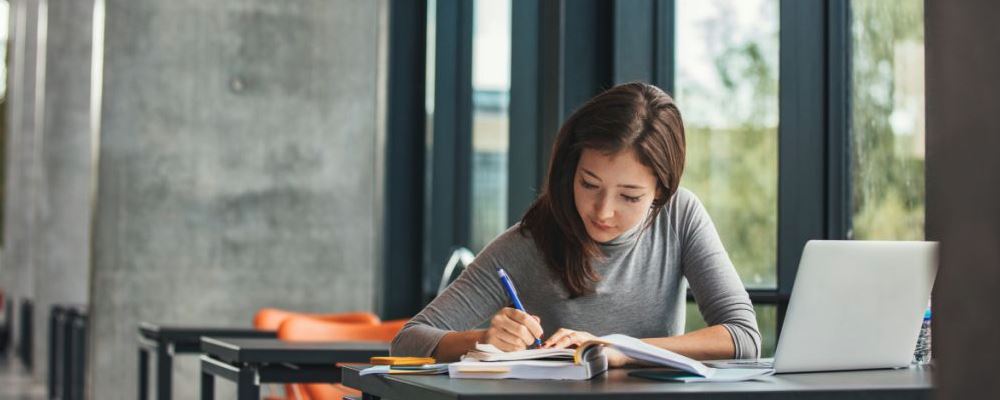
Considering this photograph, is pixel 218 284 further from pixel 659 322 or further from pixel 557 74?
pixel 659 322

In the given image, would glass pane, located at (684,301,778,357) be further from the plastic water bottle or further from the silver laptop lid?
the silver laptop lid

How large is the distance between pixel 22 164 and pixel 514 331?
13.2 m

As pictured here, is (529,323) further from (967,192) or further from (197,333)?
(197,333)

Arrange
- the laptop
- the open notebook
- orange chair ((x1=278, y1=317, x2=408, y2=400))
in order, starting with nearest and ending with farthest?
the open notebook < the laptop < orange chair ((x1=278, y1=317, x2=408, y2=400))

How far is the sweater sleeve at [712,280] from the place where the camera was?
2.26 metres

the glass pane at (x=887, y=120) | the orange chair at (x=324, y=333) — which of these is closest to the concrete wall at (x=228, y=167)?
the orange chair at (x=324, y=333)

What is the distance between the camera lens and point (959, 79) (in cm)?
75

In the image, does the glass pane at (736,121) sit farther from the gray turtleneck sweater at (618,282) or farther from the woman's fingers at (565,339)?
the woman's fingers at (565,339)

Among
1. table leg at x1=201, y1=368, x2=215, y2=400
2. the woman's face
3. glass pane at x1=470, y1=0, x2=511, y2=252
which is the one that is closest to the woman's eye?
the woman's face

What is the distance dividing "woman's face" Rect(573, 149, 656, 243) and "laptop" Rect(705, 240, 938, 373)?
1.48 ft

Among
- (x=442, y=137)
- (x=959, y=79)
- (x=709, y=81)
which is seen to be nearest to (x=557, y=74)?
(x=709, y=81)

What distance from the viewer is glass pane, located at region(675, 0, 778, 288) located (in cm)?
347

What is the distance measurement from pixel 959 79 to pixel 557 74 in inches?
137

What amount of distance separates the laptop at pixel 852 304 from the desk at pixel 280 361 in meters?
1.17
